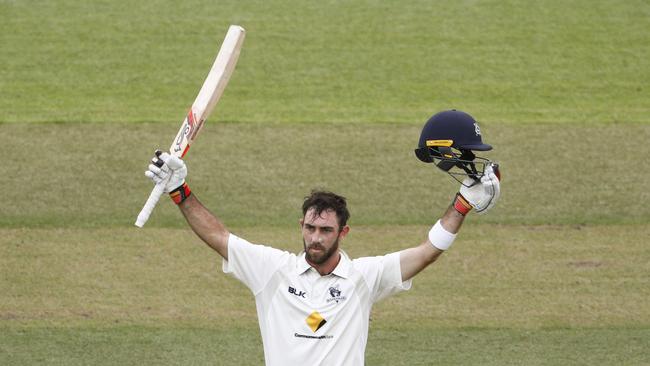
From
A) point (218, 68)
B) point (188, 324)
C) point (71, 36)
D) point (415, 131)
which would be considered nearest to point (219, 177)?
point (415, 131)

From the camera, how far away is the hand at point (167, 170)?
6504 millimetres

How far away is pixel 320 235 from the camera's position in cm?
639

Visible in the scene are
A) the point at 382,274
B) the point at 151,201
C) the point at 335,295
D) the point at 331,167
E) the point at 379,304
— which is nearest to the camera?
the point at 335,295

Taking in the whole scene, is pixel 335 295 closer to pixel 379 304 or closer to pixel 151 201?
pixel 151 201

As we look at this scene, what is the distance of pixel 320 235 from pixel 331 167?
876 centimetres

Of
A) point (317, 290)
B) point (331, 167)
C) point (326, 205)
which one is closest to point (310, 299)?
point (317, 290)

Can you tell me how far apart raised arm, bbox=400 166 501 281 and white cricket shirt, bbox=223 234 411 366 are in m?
0.08

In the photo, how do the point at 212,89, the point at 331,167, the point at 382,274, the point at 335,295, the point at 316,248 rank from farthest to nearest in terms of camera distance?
1. the point at 331,167
2. the point at 212,89
3. the point at 382,274
4. the point at 335,295
5. the point at 316,248

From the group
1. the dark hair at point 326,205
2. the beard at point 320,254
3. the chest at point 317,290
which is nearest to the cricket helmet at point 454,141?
the dark hair at point 326,205

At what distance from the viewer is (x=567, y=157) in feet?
51.2

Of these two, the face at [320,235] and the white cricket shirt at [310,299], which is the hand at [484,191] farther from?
the face at [320,235]

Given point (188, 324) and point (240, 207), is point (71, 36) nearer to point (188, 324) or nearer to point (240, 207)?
point (240, 207)

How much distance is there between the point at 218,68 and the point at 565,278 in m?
6.15

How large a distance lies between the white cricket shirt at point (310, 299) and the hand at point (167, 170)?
0.43 metres
